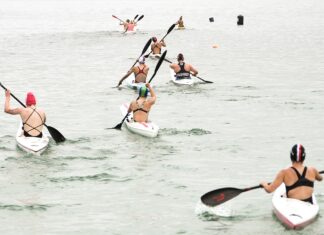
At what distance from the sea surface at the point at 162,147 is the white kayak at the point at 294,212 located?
27 cm

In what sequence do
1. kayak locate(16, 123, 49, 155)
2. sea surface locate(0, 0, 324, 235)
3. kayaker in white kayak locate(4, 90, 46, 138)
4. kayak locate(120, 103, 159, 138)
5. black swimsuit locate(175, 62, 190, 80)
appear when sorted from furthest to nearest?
black swimsuit locate(175, 62, 190, 80)
kayak locate(120, 103, 159, 138)
kayaker in white kayak locate(4, 90, 46, 138)
kayak locate(16, 123, 49, 155)
sea surface locate(0, 0, 324, 235)

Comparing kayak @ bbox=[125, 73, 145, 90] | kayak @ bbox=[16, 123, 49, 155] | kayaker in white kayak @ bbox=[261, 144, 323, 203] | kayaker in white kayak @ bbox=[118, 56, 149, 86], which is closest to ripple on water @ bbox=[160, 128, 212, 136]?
kayak @ bbox=[16, 123, 49, 155]

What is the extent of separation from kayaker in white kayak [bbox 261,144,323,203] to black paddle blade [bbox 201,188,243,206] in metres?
0.98

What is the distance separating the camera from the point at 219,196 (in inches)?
573

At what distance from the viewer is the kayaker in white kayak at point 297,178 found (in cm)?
1336

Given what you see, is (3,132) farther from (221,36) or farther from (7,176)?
(221,36)

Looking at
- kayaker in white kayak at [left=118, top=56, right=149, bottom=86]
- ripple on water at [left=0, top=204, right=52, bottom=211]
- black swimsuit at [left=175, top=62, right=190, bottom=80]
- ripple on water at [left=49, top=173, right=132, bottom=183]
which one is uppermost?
kayaker in white kayak at [left=118, top=56, right=149, bottom=86]

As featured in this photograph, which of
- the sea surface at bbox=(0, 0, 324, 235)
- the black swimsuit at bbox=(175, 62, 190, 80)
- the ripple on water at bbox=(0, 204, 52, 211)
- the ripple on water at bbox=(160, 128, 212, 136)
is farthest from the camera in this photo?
the black swimsuit at bbox=(175, 62, 190, 80)

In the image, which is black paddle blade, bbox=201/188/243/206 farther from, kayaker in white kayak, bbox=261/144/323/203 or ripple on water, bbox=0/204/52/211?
ripple on water, bbox=0/204/52/211

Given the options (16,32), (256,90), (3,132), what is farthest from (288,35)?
(3,132)

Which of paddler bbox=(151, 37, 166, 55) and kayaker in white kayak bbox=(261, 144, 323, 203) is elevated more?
kayaker in white kayak bbox=(261, 144, 323, 203)

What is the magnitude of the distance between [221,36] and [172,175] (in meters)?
47.2

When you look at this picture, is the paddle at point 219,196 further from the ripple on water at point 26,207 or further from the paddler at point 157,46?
the paddler at point 157,46

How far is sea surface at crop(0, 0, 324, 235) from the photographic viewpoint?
15133 millimetres
